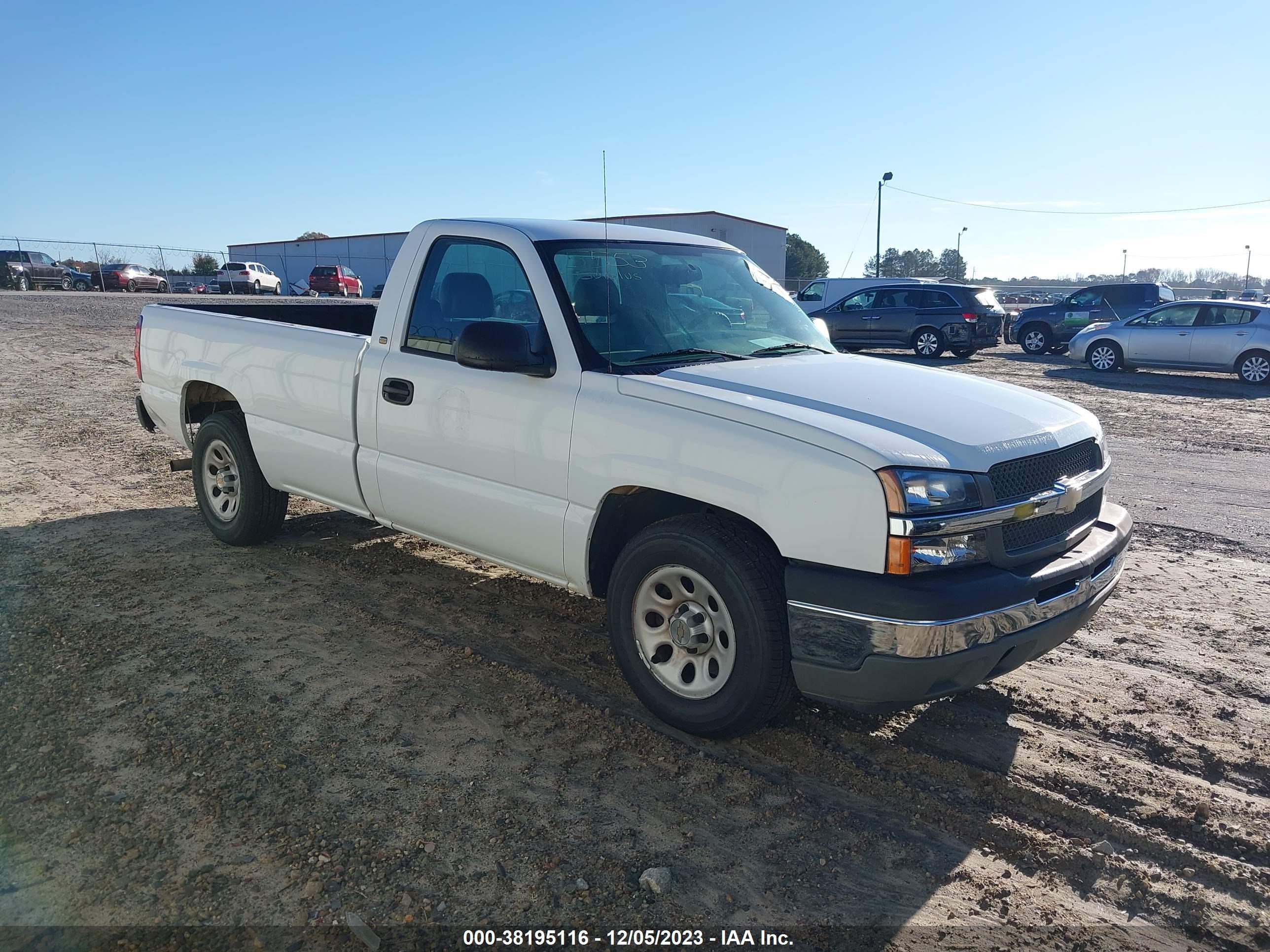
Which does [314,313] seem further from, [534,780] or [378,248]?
[378,248]

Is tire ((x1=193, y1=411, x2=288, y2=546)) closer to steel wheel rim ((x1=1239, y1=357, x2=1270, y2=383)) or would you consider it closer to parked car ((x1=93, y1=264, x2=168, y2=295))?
steel wheel rim ((x1=1239, y1=357, x2=1270, y2=383))

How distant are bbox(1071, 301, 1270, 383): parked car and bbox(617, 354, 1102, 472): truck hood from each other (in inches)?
629

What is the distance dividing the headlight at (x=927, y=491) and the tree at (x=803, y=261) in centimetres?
5301

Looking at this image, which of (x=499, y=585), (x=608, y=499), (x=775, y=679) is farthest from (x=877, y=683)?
(x=499, y=585)

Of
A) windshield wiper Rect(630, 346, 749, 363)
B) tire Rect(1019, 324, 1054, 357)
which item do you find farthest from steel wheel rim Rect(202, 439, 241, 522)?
tire Rect(1019, 324, 1054, 357)

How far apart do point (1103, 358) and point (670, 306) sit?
17.7 m

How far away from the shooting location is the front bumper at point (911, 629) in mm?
3066

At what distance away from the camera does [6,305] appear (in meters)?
25.4

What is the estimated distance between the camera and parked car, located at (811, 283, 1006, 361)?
842 inches

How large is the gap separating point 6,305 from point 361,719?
27.5m

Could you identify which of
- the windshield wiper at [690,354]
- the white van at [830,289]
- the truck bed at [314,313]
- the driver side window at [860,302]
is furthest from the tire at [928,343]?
the windshield wiper at [690,354]

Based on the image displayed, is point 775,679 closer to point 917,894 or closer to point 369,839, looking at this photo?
point 917,894

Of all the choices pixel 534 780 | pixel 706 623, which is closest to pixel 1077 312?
pixel 706 623

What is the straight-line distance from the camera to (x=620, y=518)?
400 cm
